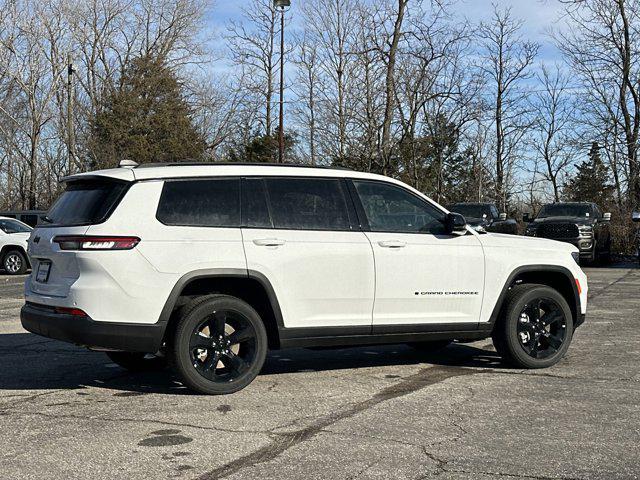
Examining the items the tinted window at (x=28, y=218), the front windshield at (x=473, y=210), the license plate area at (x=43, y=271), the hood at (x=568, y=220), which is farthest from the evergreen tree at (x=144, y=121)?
the license plate area at (x=43, y=271)

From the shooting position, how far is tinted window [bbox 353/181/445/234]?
23.2 ft

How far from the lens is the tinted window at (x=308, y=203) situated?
673cm

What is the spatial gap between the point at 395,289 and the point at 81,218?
261 centimetres

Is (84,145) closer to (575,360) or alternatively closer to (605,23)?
(605,23)

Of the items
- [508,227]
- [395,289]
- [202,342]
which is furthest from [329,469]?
[508,227]

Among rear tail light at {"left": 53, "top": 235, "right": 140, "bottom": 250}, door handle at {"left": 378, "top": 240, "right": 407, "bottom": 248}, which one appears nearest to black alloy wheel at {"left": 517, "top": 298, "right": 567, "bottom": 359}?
door handle at {"left": 378, "top": 240, "right": 407, "bottom": 248}

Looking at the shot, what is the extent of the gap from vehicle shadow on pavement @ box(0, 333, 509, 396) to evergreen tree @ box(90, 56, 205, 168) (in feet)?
111

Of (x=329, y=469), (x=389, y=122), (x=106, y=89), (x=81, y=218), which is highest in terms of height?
(x=106, y=89)

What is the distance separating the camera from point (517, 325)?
7.54 m

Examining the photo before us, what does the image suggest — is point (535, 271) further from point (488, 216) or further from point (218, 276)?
point (488, 216)

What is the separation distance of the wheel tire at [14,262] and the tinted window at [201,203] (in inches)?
675

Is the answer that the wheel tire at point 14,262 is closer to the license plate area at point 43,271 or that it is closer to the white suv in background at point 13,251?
the white suv in background at point 13,251

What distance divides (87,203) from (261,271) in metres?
1.44

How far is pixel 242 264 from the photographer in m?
6.39
